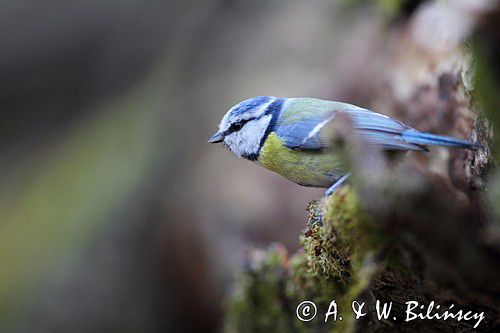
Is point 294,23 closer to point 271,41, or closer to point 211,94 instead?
point 271,41

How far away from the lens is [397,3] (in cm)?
346

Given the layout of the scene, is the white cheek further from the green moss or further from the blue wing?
the green moss

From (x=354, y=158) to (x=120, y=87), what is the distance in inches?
175

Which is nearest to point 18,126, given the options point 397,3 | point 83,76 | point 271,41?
point 83,76

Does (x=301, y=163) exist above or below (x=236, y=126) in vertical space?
below

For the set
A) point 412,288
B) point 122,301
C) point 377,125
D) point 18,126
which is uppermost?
point 18,126

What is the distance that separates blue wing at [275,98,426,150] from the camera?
182 centimetres

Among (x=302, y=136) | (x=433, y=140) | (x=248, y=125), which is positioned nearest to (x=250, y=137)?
(x=248, y=125)

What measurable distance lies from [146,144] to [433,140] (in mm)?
3283

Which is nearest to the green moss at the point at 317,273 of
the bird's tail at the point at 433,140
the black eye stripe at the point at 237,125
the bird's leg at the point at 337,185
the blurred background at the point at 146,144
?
the bird's leg at the point at 337,185

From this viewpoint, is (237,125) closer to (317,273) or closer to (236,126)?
(236,126)

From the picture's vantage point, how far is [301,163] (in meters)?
2.04

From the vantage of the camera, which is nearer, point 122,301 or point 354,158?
point 354,158

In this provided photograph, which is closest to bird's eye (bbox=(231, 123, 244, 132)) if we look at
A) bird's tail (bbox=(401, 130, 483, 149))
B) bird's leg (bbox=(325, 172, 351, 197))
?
bird's leg (bbox=(325, 172, 351, 197))
